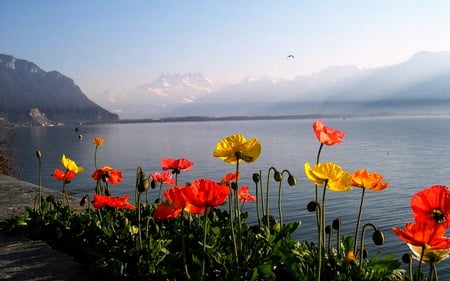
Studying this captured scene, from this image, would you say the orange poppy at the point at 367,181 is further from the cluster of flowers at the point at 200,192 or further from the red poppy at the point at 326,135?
the cluster of flowers at the point at 200,192

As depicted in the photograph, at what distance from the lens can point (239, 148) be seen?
3.41m

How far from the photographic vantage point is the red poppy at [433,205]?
249 cm

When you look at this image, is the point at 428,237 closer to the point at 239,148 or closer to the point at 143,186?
the point at 239,148

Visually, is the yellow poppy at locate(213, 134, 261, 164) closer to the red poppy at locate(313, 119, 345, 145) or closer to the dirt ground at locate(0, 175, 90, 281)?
the red poppy at locate(313, 119, 345, 145)

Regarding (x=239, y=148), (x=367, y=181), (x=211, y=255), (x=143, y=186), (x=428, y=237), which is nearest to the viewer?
(x=428, y=237)

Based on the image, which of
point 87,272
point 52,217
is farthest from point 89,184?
point 87,272

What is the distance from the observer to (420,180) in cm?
→ 2555

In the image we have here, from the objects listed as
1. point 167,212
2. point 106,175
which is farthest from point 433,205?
point 106,175

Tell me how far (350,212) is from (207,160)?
79.8ft

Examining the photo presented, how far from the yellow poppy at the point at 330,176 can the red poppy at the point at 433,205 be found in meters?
0.49

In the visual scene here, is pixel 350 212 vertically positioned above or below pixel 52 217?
below

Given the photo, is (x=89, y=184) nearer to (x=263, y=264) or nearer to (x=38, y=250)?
(x=38, y=250)

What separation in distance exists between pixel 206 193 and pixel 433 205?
4.00ft

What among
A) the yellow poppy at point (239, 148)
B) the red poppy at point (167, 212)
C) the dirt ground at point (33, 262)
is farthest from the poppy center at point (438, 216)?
the dirt ground at point (33, 262)
